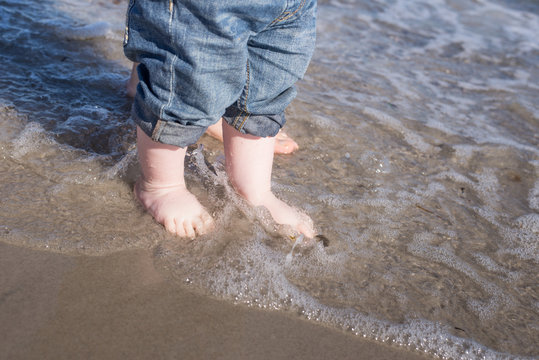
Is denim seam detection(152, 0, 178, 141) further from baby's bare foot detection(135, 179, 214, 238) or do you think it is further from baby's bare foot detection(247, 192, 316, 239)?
baby's bare foot detection(247, 192, 316, 239)

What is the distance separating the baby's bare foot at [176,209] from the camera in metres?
1.80

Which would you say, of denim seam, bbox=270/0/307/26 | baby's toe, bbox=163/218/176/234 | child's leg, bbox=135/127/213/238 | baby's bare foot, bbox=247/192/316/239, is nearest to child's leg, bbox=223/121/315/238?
baby's bare foot, bbox=247/192/316/239

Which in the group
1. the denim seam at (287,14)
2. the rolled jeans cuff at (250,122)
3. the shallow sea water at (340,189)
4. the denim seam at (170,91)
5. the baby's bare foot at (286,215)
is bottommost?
the shallow sea water at (340,189)

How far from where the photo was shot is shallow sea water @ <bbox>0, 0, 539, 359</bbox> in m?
1.62

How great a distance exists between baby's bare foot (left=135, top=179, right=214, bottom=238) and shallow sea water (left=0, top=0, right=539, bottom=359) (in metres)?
0.04

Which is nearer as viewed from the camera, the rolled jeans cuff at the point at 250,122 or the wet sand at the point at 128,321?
the wet sand at the point at 128,321

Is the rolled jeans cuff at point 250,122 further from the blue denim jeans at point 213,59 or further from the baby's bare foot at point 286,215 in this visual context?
the baby's bare foot at point 286,215

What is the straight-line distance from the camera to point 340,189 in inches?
88.3

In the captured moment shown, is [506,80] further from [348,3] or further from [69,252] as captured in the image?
[69,252]

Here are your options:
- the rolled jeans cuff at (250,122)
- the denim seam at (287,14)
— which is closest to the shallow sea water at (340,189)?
the rolled jeans cuff at (250,122)

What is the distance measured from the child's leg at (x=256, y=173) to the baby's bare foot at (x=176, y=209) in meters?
0.20

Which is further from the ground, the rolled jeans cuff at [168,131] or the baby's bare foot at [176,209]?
the rolled jeans cuff at [168,131]

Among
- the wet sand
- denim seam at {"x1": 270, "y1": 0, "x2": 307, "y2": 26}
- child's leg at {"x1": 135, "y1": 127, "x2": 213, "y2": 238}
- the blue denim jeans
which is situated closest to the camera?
the wet sand

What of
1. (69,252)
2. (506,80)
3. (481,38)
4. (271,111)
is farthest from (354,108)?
(481,38)
